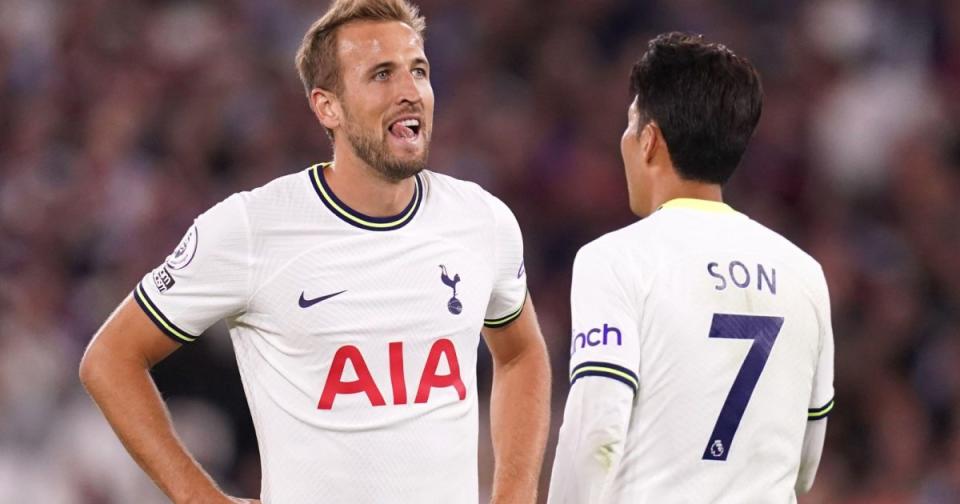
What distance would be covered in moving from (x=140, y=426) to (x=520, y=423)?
1.06m

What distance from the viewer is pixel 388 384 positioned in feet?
13.4

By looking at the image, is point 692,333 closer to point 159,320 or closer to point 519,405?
point 519,405

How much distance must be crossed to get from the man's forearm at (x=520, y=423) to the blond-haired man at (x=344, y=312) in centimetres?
1

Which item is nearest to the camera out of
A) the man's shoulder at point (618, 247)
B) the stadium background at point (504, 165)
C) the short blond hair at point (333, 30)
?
the man's shoulder at point (618, 247)

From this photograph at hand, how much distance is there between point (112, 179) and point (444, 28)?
2.55m

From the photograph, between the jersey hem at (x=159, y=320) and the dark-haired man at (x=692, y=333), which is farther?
the jersey hem at (x=159, y=320)

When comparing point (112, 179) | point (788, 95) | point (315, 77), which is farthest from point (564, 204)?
point (315, 77)

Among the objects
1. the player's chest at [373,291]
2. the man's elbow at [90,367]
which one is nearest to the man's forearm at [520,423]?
the player's chest at [373,291]

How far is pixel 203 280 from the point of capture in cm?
405

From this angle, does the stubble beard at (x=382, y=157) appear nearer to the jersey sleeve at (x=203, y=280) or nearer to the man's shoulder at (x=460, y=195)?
the man's shoulder at (x=460, y=195)

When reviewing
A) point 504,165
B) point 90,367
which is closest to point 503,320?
point 90,367

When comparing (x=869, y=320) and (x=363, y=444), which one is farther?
(x=869, y=320)

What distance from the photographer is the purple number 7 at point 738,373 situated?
3.90 m

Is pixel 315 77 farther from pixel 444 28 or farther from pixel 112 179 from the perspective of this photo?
pixel 444 28
